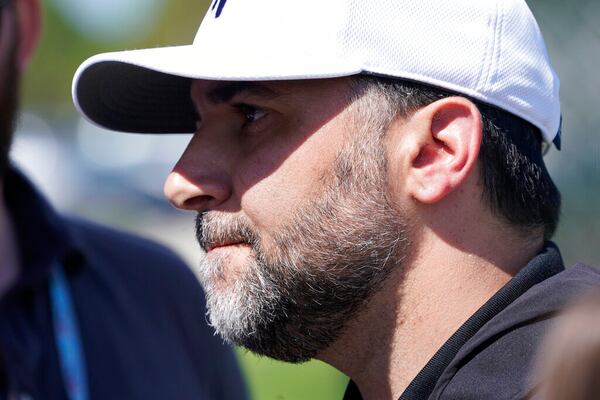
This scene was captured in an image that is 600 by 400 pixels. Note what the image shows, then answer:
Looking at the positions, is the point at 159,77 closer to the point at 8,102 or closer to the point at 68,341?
the point at 8,102

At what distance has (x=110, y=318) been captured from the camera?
106 inches

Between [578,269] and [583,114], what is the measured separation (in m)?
1.43

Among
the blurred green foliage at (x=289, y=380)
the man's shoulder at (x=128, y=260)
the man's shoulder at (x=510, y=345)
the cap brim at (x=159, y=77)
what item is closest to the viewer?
the man's shoulder at (x=510, y=345)

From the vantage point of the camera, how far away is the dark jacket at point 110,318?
250 centimetres

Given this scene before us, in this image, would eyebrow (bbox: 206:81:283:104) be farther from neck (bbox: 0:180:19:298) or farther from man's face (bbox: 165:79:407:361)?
neck (bbox: 0:180:19:298)

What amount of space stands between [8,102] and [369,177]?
917 mm

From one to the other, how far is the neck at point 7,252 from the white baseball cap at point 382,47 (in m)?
0.53

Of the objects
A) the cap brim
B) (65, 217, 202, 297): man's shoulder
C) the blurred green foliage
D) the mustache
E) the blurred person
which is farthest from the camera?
the blurred green foliage

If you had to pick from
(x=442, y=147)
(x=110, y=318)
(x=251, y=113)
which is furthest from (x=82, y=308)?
(x=442, y=147)

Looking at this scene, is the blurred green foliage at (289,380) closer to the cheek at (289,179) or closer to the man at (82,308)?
the man at (82,308)

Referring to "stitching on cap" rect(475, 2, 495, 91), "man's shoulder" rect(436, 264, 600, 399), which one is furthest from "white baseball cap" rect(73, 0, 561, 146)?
"man's shoulder" rect(436, 264, 600, 399)

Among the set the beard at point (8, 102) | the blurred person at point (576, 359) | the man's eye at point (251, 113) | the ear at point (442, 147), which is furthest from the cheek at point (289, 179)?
the blurred person at point (576, 359)

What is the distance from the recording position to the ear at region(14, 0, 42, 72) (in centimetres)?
265

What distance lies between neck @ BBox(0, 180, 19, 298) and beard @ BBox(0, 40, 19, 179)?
0.61 feet
